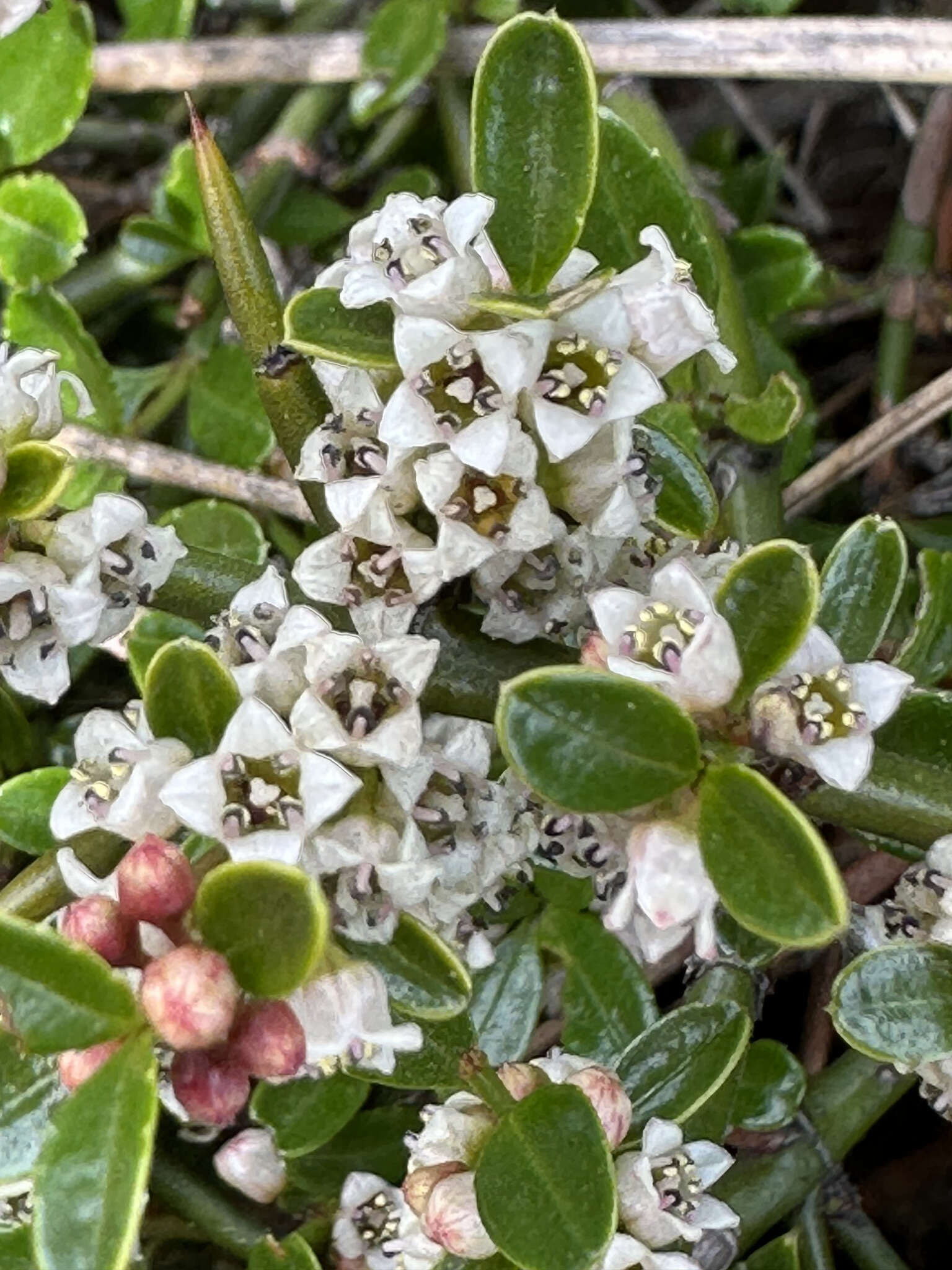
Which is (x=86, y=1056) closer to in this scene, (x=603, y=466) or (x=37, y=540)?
(x=37, y=540)

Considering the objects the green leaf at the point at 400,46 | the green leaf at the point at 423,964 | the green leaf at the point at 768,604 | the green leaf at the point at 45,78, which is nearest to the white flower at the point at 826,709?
the green leaf at the point at 768,604

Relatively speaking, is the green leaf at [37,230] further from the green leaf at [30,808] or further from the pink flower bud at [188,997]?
the pink flower bud at [188,997]

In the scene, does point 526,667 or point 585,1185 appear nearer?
point 585,1185

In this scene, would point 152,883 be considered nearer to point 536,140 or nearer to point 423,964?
point 423,964

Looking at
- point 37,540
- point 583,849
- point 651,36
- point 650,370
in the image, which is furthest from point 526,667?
A: point 651,36

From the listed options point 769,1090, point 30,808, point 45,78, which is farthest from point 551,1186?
point 45,78

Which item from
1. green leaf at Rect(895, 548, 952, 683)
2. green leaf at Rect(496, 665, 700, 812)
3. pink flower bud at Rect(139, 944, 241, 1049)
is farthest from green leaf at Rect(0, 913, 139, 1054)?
green leaf at Rect(895, 548, 952, 683)
